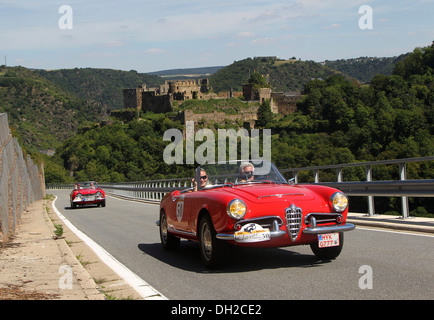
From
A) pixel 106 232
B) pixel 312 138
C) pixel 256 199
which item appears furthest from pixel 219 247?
pixel 312 138

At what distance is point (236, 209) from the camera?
842cm

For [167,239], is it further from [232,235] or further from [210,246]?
[232,235]

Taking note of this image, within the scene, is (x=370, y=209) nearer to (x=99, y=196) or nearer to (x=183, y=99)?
(x=99, y=196)

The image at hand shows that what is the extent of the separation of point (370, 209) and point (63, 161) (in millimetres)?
170329

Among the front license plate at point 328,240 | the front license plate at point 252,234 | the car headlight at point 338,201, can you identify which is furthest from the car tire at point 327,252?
the front license plate at point 252,234

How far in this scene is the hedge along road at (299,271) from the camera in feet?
23.4

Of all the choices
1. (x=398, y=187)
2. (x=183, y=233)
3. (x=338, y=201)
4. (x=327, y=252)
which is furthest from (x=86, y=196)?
(x=338, y=201)

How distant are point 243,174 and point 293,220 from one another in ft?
5.39

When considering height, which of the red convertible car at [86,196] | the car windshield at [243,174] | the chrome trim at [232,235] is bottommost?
the red convertible car at [86,196]

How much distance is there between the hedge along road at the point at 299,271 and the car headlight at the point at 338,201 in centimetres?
73

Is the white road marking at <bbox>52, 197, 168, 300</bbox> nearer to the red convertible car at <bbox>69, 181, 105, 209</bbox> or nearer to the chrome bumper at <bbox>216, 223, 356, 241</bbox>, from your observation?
the chrome bumper at <bbox>216, 223, 356, 241</bbox>

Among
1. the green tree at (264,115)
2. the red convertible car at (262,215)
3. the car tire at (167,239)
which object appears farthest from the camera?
the green tree at (264,115)

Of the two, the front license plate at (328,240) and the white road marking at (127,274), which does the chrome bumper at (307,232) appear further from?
the white road marking at (127,274)
